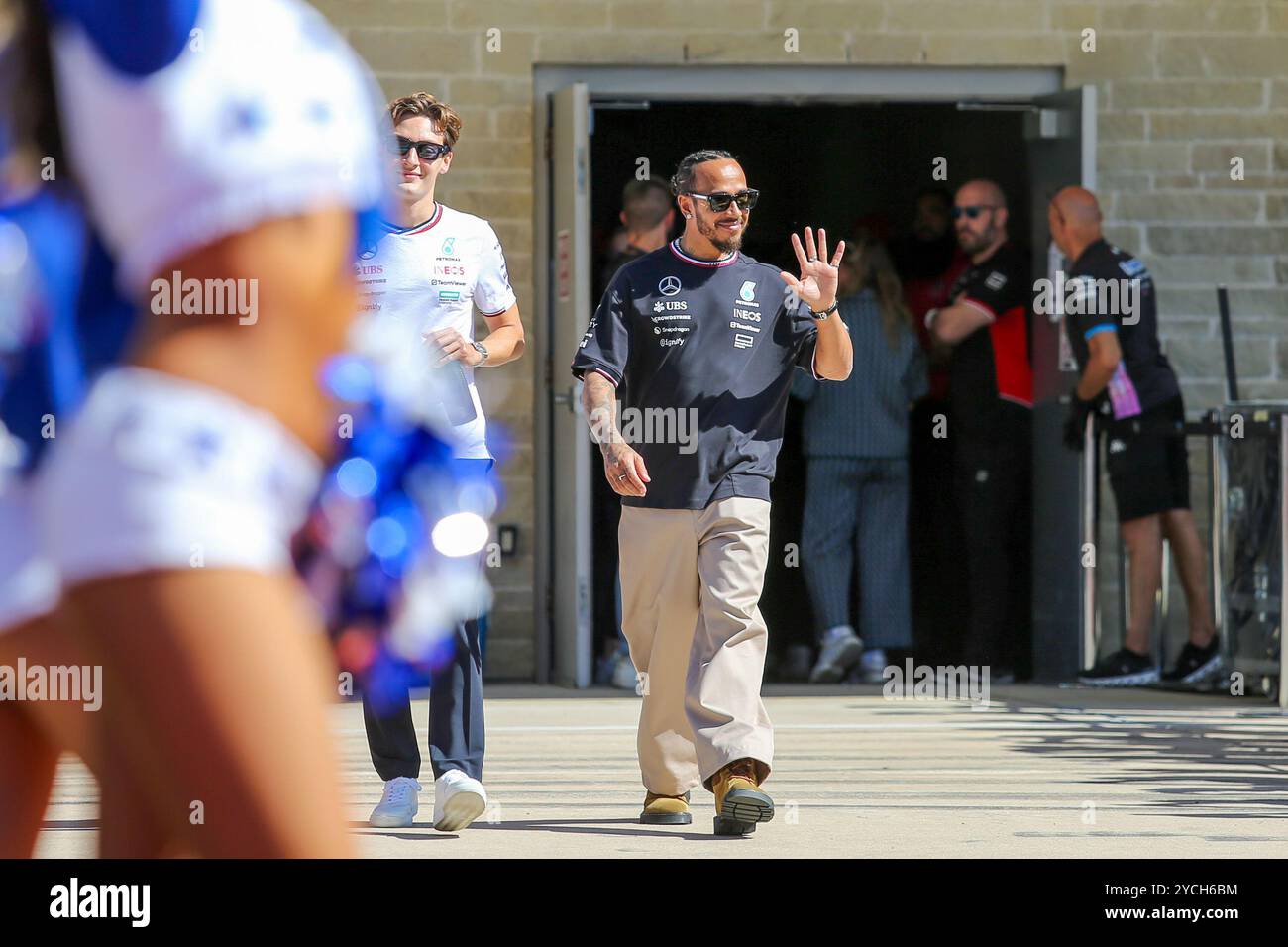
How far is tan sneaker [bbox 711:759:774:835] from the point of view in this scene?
5.81 metres

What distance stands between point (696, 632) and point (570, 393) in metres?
4.53

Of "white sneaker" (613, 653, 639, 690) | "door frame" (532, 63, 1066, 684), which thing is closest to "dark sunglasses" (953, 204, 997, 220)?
"door frame" (532, 63, 1066, 684)

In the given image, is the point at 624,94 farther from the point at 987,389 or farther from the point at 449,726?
the point at 449,726

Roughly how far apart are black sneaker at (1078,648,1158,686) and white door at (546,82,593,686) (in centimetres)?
255

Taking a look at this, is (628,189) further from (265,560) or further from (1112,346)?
(265,560)

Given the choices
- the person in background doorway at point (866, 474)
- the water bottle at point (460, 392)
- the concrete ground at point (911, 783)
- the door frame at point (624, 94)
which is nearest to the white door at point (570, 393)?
the door frame at point (624, 94)

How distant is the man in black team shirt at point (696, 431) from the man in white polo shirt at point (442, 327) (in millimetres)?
376

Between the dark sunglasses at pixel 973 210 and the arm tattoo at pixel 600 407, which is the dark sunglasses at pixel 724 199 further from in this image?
the dark sunglasses at pixel 973 210

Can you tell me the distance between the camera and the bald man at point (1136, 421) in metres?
10.3

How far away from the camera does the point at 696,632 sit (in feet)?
20.7

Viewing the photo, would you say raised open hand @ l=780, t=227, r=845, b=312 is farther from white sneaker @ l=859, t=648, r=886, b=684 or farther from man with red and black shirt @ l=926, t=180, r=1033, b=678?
white sneaker @ l=859, t=648, r=886, b=684

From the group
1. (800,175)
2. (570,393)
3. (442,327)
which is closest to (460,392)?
(442,327)
